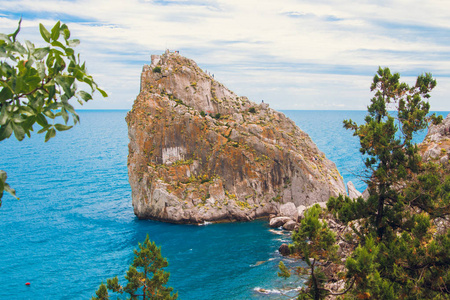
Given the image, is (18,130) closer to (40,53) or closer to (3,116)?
(3,116)

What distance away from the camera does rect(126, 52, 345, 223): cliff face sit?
67.4 meters

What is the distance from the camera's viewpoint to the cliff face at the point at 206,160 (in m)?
67.4

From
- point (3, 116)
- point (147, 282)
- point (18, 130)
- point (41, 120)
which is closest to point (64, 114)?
point (41, 120)

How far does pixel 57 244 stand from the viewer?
57562 mm

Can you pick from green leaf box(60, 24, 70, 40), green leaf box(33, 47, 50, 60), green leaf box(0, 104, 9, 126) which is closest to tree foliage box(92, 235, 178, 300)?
green leaf box(0, 104, 9, 126)

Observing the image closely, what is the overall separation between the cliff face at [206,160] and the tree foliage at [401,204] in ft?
157

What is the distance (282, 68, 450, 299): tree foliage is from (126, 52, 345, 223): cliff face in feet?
157

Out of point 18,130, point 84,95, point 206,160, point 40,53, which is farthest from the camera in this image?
point 206,160

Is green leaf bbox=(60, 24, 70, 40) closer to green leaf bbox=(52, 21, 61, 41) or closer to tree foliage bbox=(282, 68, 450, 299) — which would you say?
green leaf bbox=(52, 21, 61, 41)

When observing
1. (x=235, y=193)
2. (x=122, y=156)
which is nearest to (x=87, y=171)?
(x=122, y=156)

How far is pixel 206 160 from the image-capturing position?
72.4 meters

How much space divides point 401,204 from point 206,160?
55089 mm

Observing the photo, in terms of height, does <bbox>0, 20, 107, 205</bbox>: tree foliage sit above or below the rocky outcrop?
above

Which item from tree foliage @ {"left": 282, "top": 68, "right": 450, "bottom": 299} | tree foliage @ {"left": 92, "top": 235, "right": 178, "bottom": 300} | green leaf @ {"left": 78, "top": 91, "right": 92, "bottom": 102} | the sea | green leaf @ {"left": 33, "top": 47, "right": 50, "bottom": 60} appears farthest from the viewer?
the sea
